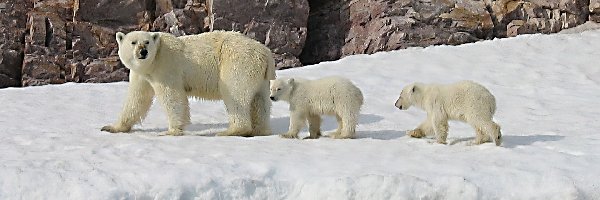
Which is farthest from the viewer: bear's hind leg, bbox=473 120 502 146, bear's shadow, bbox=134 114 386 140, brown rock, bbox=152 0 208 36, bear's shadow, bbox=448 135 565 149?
brown rock, bbox=152 0 208 36

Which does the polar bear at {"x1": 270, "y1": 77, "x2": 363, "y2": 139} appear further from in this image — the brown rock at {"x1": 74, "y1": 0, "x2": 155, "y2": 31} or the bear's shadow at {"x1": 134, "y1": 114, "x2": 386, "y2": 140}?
the brown rock at {"x1": 74, "y1": 0, "x2": 155, "y2": 31}

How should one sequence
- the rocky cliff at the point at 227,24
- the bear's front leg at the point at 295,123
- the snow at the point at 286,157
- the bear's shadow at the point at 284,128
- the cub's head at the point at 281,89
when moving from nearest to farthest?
the snow at the point at 286,157 → the cub's head at the point at 281,89 → the bear's front leg at the point at 295,123 → the bear's shadow at the point at 284,128 → the rocky cliff at the point at 227,24

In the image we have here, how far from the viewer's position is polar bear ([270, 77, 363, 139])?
7.59 m

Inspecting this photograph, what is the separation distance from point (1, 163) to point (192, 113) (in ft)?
15.3

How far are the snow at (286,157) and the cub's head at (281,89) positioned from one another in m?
0.48

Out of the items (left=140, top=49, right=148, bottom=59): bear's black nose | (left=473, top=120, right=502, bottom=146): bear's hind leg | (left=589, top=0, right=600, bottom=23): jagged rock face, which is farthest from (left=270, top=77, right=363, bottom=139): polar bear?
(left=589, top=0, right=600, bottom=23): jagged rock face

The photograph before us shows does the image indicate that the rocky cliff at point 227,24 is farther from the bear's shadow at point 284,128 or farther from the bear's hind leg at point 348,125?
the bear's hind leg at point 348,125

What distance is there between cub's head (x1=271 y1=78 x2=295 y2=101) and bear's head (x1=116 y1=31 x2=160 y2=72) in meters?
1.45

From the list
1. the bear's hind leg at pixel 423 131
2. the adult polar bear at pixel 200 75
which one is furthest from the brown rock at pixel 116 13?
the bear's hind leg at pixel 423 131

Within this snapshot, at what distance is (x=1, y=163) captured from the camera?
5.87 m

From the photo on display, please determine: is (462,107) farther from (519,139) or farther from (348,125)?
(348,125)

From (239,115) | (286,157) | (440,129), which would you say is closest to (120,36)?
(239,115)

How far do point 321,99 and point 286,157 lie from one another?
150 centimetres

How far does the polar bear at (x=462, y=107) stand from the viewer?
22.7ft
